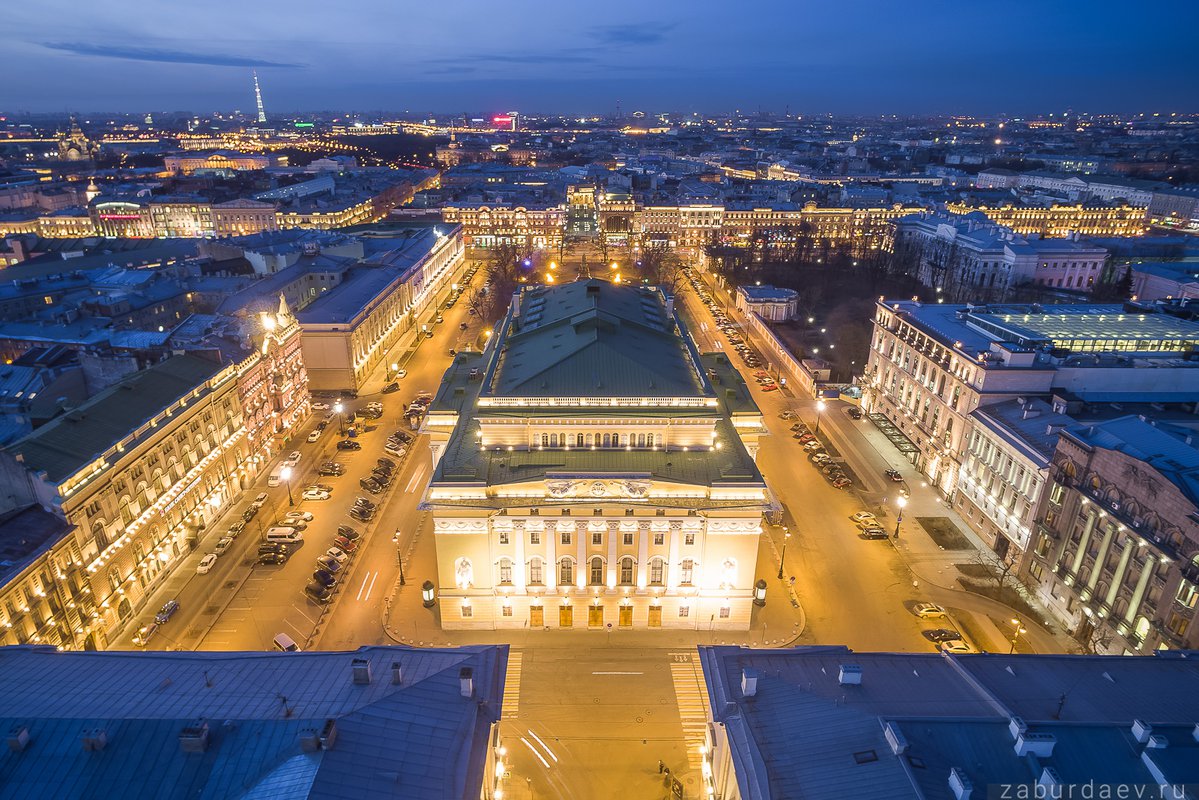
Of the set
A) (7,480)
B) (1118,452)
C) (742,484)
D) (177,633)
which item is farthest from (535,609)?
(1118,452)

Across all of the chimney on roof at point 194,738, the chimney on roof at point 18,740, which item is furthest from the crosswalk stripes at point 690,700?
the chimney on roof at point 18,740

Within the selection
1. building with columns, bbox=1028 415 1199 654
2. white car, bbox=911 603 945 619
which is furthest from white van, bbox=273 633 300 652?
building with columns, bbox=1028 415 1199 654

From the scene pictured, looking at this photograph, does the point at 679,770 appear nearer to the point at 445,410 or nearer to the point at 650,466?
the point at 650,466

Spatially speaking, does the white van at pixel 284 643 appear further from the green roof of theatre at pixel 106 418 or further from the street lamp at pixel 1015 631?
the street lamp at pixel 1015 631

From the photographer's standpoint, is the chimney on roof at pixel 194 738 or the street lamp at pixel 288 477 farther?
the street lamp at pixel 288 477

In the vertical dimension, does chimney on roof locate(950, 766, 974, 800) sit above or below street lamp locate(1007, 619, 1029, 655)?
above

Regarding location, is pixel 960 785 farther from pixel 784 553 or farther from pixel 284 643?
pixel 284 643

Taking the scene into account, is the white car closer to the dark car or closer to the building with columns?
the building with columns
